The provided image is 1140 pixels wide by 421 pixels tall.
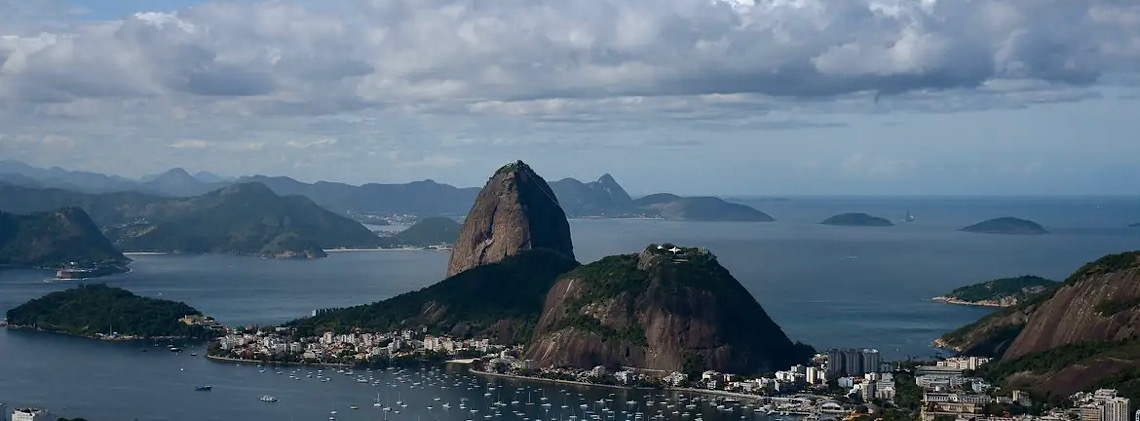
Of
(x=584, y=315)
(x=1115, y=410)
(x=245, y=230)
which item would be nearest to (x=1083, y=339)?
(x=1115, y=410)

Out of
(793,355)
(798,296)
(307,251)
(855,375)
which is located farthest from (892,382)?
(307,251)

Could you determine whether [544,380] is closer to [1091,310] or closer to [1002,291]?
[1091,310]

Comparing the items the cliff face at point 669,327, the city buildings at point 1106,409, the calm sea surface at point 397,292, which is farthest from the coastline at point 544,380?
the city buildings at point 1106,409

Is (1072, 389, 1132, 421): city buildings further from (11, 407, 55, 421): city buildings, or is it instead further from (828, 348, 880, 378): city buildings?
(11, 407, 55, 421): city buildings

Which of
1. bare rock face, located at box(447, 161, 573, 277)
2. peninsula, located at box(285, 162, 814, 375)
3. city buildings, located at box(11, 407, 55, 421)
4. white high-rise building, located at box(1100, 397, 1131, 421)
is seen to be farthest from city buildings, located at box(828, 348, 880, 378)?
bare rock face, located at box(447, 161, 573, 277)

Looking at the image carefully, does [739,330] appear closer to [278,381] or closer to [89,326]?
[278,381]
